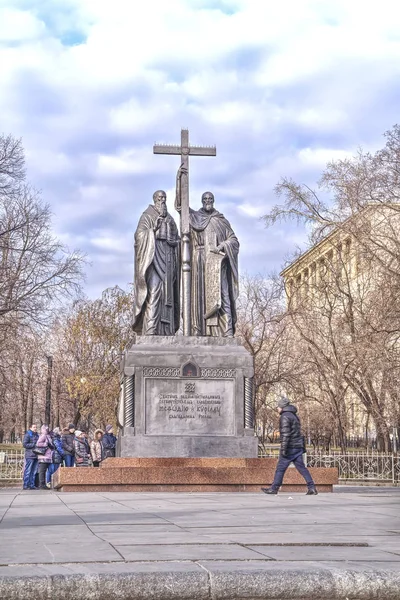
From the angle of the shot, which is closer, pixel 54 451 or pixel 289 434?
pixel 289 434

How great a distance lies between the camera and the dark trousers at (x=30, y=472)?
71.5 ft

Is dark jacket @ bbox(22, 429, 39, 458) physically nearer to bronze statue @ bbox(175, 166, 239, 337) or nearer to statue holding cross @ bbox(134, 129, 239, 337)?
statue holding cross @ bbox(134, 129, 239, 337)

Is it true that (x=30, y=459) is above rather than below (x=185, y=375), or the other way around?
below

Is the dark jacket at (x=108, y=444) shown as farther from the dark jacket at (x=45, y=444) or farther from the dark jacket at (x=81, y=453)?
the dark jacket at (x=45, y=444)

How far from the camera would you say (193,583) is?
607 cm

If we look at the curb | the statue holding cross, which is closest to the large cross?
the statue holding cross

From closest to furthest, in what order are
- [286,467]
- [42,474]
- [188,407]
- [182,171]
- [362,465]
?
[286,467] < [188,407] < [182,171] < [42,474] < [362,465]

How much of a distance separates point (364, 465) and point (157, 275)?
42.3 feet

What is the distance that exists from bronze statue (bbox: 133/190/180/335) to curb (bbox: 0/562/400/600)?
13.1 metres

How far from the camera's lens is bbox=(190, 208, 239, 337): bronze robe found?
1942 centimetres

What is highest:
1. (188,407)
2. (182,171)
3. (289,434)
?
(182,171)

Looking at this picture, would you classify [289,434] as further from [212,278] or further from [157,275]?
[157,275]

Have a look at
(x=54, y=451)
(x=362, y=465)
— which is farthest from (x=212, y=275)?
(x=362, y=465)

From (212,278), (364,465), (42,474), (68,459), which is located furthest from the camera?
(364,465)
